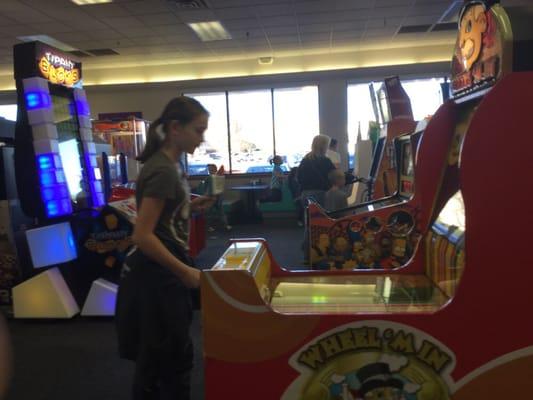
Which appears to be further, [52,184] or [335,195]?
[335,195]

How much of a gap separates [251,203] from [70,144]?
206 inches

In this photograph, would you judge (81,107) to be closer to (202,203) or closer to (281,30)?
(202,203)

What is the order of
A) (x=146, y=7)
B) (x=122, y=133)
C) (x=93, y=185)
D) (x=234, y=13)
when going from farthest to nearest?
(x=122, y=133)
(x=234, y=13)
(x=146, y=7)
(x=93, y=185)

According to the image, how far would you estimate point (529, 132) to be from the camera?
128 centimetres

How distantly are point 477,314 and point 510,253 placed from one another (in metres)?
0.20

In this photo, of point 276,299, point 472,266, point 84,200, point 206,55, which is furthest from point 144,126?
point 472,266

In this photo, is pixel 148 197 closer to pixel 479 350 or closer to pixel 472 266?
pixel 472 266

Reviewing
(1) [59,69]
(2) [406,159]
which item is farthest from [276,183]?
(1) [59,69]

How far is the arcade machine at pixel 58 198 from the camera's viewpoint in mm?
3162

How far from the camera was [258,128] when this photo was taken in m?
9.38

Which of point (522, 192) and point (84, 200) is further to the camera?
point (84, 200)

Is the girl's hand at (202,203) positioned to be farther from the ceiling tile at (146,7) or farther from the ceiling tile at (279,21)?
the ceiling tile at (279,21)

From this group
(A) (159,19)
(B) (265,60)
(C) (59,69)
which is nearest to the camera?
(C) (59,69)

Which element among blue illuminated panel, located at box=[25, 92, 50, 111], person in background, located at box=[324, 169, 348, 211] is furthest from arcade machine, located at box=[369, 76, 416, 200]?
blue illuminated panel, located at box=[25, 92, 50, 111]
